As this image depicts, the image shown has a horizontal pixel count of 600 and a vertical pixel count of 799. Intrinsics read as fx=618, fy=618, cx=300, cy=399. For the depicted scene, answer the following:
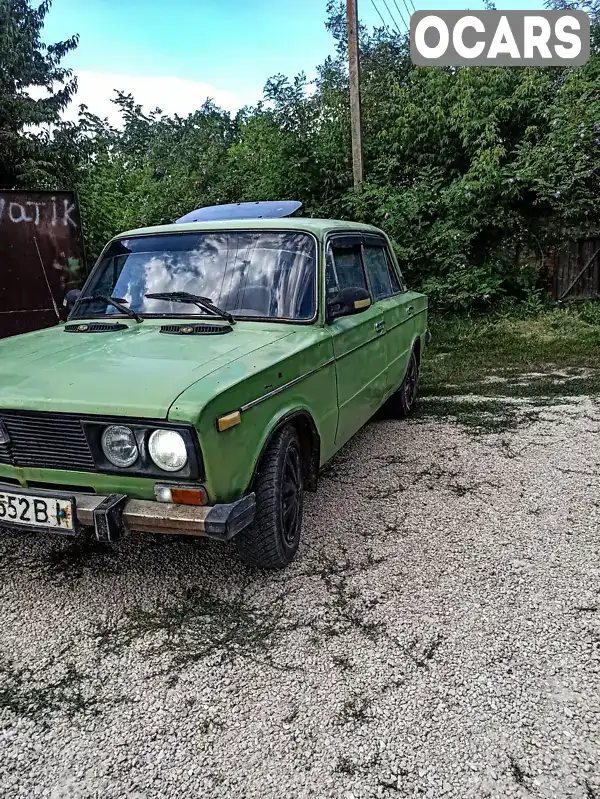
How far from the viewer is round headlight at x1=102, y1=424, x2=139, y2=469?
254 cm

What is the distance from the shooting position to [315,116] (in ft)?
44.5

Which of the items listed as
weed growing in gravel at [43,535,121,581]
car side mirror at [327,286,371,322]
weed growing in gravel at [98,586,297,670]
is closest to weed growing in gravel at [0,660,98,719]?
weed growing in gravel at [98,586,297,670]

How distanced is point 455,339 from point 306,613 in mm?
7836

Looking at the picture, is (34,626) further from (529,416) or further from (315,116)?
(315,116)

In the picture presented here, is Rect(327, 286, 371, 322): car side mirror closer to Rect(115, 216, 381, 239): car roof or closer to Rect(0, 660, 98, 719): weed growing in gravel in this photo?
Rect(115, 216, 381, 239): car roof

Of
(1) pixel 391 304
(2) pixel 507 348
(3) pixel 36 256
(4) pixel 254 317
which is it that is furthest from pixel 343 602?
(2) pixel 507 348

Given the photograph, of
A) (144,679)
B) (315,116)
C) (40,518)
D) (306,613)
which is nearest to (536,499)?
(306,613)

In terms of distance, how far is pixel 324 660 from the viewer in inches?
97.4

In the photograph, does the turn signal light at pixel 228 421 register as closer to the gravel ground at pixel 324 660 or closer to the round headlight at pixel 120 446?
the round headlight at pixel 120 446

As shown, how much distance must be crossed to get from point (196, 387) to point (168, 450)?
0.91ft

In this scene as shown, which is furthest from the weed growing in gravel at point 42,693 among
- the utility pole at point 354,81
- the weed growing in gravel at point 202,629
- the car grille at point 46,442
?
the utility pole at point 354,81

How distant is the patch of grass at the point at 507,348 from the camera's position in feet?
24.1

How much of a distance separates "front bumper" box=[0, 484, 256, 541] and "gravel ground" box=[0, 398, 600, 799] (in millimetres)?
490

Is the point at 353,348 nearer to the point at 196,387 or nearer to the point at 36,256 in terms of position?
the point at 196,387
